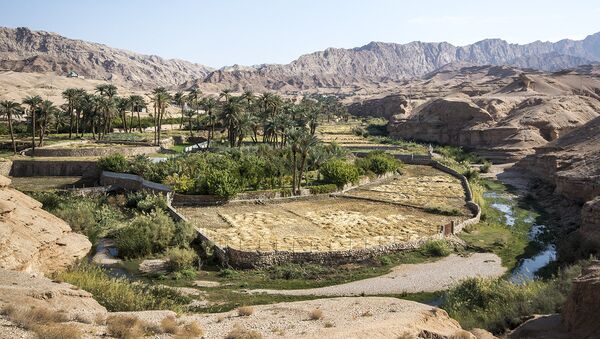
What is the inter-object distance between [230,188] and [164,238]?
494 inches

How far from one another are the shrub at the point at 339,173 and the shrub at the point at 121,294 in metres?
30.2

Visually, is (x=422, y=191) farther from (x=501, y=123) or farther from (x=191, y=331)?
(x=501, y=123)

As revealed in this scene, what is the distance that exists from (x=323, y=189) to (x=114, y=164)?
73.0ft

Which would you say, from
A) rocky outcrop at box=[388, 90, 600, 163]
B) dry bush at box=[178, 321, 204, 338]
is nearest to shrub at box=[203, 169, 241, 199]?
dry bush at box=[178, 321, 204, 338]

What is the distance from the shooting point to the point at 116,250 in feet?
103

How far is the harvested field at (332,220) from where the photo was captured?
32406 millimetres

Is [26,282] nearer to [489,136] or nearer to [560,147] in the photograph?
[560,147]

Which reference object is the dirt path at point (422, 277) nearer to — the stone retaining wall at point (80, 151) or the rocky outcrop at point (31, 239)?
the rocky outcrop at point (31, 239)

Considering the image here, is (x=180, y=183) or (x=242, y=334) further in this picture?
(x=180, y=183)

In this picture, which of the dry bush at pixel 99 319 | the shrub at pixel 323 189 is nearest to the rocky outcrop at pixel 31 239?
the dry bush at pixel 99 319

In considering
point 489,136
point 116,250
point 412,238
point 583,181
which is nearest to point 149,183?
point 116,250

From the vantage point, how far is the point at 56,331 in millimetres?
11242

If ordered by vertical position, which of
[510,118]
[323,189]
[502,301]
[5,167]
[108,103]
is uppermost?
[510,118]

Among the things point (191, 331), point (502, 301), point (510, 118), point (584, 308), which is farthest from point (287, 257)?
point (510, 118)
